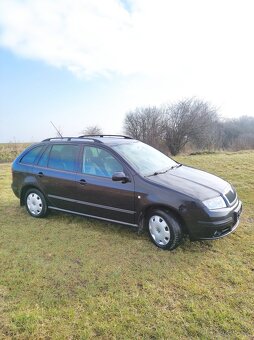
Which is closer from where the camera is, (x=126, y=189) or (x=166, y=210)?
(x=166, y=210)

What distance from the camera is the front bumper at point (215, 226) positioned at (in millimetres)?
3820

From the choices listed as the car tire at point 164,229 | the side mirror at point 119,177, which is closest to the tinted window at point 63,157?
the side mirror at point 119,177

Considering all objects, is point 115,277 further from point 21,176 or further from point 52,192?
point 21,176

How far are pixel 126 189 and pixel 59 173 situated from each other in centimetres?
153

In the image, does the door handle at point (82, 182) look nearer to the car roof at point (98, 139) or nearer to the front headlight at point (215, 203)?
the car roof at point (98, 139)

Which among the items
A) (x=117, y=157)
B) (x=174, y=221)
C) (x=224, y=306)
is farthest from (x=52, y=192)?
(x=224, y=306)

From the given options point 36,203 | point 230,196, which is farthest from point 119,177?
point 36,203

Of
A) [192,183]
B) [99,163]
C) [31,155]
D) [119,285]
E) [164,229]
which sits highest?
[31,155]

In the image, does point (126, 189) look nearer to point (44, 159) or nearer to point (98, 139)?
point (98, 139)

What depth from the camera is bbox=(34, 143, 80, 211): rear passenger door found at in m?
5.05

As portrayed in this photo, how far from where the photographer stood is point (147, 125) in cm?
3753

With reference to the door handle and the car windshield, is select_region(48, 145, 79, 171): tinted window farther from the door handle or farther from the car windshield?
the car windshield

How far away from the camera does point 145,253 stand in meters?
4.04

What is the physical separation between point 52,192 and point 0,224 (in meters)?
1.21
